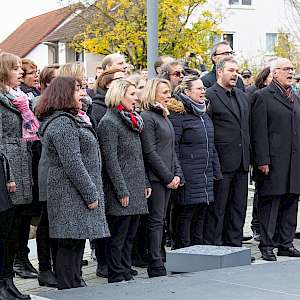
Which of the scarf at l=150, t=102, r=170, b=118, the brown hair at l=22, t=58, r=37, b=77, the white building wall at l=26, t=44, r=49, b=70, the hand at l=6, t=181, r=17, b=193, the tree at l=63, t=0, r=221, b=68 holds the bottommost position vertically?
the hand at l=6, t=181, r=17, b=193

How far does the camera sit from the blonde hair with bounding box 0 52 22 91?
6703mm

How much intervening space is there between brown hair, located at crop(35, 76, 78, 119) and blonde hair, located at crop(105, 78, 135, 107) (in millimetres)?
755

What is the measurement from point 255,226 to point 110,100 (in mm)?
3640

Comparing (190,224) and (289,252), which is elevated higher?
(190,224)

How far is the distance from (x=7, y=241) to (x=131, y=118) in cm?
152

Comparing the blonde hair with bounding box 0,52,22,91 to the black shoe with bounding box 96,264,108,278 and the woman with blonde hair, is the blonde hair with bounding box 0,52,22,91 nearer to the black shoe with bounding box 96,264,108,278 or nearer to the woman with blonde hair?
the woman with blonde hair

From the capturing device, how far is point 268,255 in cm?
855

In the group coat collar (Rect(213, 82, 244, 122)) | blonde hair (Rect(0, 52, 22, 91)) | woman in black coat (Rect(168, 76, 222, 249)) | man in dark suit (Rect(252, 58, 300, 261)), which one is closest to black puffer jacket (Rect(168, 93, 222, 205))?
woman in black coat (Rect(168, 76, 222, 249))

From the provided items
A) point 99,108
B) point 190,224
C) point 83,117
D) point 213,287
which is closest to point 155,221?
point 190,224

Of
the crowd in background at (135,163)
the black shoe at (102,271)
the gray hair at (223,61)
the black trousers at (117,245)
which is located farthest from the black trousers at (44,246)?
the gray hair at (223,61)

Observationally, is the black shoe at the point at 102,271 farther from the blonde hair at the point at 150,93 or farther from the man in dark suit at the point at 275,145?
the man in dark suit at the point at 275,145

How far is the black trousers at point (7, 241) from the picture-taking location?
21.2 feet

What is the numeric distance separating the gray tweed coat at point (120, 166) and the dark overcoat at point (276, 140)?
1.78m

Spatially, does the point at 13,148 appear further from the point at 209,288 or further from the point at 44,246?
the point at 209,288
